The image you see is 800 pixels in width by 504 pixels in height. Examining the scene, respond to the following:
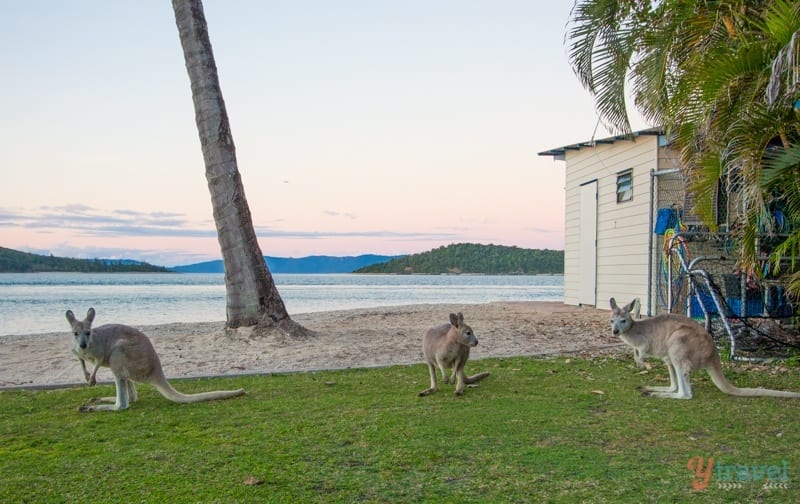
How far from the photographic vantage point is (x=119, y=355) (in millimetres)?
5301

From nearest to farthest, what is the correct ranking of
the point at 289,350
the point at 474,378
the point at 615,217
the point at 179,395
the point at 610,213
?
the point at 179,395 < the point at 474,378 < the point at 289,350 < the point at 615,217 < the point at 610,213

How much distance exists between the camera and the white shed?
1381cm

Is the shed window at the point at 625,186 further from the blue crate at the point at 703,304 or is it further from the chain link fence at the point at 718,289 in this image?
the blue crate at the point at 703,304

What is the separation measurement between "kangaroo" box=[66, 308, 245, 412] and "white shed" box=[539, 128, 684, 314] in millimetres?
8519

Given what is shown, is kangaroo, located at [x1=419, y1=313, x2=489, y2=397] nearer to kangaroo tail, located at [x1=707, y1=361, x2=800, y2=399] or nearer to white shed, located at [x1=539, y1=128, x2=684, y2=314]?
kangaroo tail, located at [x1=707, y1=361, x2=800, y2=399]

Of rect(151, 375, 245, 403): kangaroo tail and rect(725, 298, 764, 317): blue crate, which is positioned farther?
rect(725, 298, 764, 317): blue crate

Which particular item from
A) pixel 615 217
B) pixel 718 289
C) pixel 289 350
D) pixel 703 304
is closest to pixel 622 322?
pixel 718 289

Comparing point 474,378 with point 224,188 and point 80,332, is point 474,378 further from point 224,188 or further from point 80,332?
point 224,188

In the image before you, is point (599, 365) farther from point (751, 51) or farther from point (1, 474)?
point (1, 474)

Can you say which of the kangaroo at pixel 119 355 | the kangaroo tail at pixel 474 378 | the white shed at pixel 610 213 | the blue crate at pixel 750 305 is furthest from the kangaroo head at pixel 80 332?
the white shed at pixel 610 213

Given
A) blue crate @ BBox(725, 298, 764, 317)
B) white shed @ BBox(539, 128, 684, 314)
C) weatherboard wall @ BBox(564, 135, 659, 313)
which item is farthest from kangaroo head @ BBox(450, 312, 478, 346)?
weatherboard wall @ BBox(564, 135, 659, 313)

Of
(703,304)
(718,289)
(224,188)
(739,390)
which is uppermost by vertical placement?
(224,188)

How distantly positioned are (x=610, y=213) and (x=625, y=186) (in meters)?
0.88

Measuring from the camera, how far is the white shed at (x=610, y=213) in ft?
45.3
